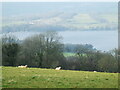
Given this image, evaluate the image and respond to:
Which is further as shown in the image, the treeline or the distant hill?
the distant hill

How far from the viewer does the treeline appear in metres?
36.8

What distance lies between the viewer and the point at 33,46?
42.2 m

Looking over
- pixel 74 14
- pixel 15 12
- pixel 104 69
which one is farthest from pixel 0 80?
pixel 74 14

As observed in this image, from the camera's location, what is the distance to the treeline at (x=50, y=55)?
36.8 metres

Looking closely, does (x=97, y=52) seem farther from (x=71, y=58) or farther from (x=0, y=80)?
(x=0, y=80)

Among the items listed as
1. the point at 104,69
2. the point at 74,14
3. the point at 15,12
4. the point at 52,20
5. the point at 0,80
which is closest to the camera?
the point at 0,80

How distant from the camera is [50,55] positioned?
39.9 m

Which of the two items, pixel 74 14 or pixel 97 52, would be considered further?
pixel 74 14

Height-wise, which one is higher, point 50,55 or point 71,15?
point 71,15

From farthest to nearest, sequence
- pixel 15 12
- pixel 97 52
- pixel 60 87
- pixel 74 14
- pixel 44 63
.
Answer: pixel 74 14, pixel 15 12, pixel 97 52, pixel 44 63, pixel 60 87

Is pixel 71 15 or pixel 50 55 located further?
pixel 71 15

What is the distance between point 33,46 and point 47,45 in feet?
8.17

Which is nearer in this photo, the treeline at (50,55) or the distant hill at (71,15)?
the treeline at (50,55)

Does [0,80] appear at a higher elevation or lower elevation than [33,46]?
higher
